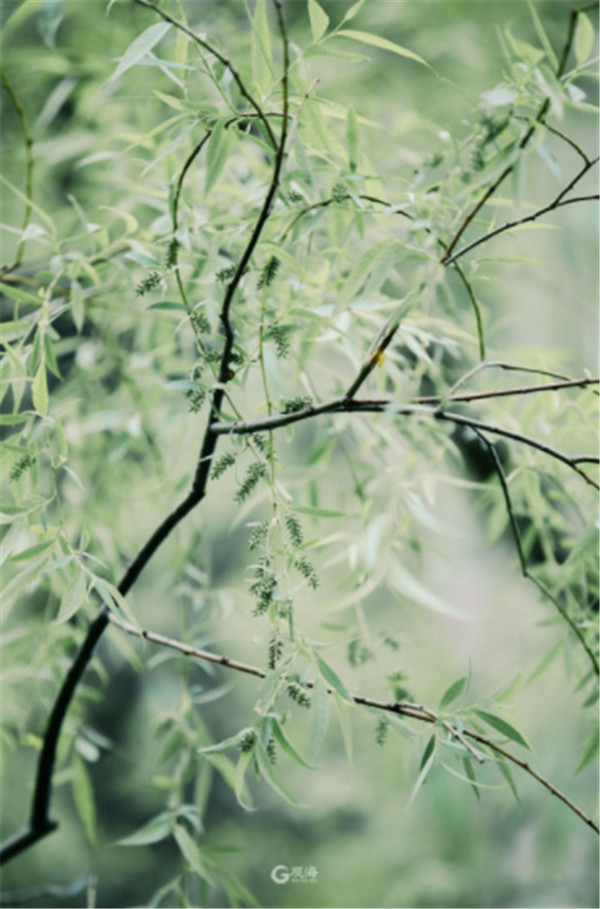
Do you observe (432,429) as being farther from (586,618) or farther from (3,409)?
(3,409)

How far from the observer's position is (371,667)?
3.26 ft

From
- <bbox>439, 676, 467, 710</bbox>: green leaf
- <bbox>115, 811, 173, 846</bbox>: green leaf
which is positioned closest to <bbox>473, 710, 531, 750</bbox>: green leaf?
<bbox>439, 676, 467, 710</bbox>: green leaf

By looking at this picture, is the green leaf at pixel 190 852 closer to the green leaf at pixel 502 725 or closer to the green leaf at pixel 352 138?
the green leaf at pixel 502 725

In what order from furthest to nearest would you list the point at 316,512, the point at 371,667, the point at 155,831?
1. the point at 371,667
2. the point at 155,831
3. the point at 316,512

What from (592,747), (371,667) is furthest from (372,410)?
(371,667)

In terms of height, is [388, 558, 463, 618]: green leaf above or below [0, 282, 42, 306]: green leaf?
below

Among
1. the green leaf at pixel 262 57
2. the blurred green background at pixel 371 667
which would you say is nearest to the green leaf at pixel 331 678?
the green leaf at pixel 262 57

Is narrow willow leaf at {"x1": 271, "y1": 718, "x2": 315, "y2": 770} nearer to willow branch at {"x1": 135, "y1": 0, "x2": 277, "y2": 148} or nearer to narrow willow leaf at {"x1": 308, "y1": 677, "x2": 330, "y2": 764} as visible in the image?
narrow willow leaf at {"x1": 308, "y1": 677, "x2": 330, "y2": 764}

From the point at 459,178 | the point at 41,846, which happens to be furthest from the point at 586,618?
the point at 41,846

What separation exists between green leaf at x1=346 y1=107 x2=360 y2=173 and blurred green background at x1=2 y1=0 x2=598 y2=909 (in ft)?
1.42

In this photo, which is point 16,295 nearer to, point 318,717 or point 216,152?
point 216,152

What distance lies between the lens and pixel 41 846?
1.23 metres

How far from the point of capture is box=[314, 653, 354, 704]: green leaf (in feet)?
1.26

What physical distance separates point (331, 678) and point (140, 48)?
0.87 feet
